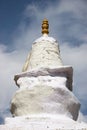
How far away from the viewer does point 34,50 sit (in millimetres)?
9289

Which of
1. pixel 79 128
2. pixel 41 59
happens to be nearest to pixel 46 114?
pixel 79 128

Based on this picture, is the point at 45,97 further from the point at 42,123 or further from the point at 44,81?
the point at 42,123

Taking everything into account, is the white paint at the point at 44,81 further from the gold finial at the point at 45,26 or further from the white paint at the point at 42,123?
the gold finial at the point at 45,26

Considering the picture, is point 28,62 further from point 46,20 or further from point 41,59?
point 46,20

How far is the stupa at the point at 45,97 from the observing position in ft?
25.4

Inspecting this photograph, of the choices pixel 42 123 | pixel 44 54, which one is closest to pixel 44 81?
pixel 44 54

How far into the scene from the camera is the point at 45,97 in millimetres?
8172

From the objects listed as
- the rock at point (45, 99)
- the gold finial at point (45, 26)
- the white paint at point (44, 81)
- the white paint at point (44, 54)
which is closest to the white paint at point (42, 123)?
the rock at point (45, 99)

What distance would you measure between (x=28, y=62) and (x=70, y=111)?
1.71 metres

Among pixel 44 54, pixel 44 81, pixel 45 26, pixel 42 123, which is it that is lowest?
pixel 42 123

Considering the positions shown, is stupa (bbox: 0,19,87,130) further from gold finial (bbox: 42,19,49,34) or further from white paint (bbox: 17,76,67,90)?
gold finial (bbox: 42,19,49,34)

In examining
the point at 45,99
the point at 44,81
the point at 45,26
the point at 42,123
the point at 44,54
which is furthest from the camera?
the point at 45,26

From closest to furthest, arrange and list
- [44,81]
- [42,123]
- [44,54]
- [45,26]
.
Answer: [42,123] → [44,81] → [44,54] → [45,26]

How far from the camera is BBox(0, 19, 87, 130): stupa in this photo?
25.4 feet
